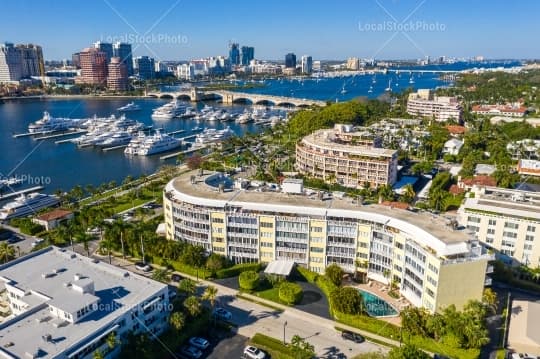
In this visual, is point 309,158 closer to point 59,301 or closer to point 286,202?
point 286,202

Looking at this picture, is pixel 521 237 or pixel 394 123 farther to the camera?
pixel 394 123

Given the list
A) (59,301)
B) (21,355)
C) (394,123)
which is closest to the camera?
(21,355)

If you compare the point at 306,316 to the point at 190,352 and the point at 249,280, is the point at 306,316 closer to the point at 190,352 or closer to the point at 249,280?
the point at 249,280

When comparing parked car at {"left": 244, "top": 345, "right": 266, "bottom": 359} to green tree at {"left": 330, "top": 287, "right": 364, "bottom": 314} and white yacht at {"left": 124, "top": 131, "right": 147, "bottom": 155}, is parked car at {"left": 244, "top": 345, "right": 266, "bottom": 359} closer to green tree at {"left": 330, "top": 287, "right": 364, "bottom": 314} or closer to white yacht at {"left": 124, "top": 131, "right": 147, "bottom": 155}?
green tree at {"left": 330, "top": 287, "right": 364, "bottom": 314}

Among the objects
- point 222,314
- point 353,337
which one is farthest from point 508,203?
point 222,314

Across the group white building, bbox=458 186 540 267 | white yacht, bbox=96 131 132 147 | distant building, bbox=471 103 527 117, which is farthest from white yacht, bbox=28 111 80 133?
distant building, bbox=471 103 527 117

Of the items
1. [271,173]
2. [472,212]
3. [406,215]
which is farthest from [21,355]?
[271,173]

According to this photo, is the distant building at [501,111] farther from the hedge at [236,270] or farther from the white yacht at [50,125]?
the white yacht at [50,125]
